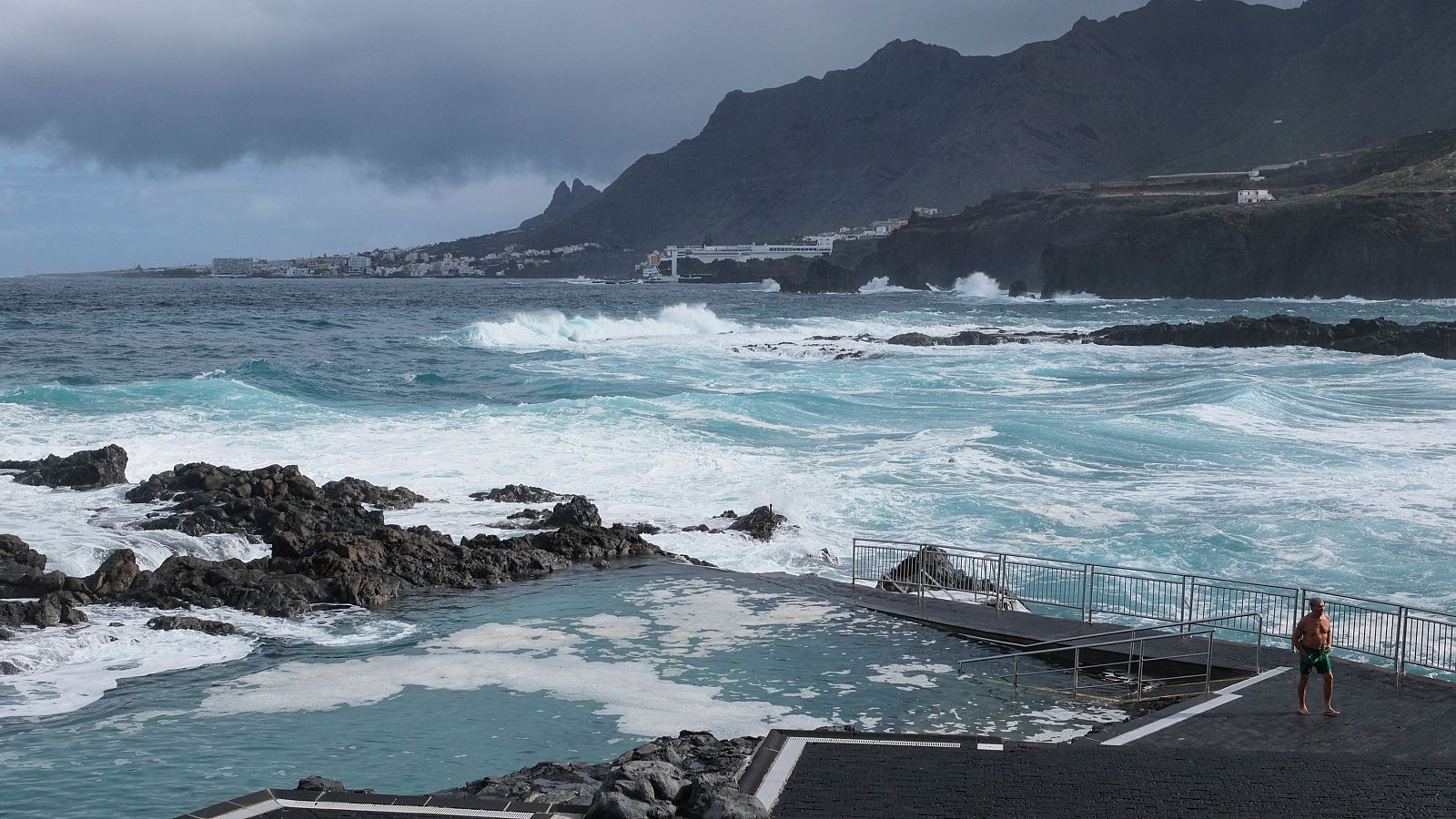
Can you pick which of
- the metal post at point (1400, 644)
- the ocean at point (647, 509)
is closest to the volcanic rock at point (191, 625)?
the ocean at point (647, 509)

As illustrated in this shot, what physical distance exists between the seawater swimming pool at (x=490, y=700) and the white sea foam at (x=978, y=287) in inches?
5104

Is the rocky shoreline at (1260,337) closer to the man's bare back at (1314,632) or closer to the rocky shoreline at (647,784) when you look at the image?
the man's bare back at (1314,632)

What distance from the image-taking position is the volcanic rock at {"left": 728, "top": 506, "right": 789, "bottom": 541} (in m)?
20.6

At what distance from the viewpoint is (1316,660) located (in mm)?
11125

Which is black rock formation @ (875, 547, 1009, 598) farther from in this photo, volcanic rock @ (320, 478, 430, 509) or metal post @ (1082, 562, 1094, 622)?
volcanic rock @ (320, 478, 430, 509)

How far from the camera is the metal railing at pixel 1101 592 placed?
14984mm

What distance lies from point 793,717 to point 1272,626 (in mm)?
7416

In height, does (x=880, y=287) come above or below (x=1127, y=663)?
above

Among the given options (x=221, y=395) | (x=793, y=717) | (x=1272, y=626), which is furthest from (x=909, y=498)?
(x=221, y=395)

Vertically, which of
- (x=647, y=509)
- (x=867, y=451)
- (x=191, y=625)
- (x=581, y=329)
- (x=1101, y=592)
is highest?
(x=581, y=329)

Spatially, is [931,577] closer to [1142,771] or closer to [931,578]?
[931,578]

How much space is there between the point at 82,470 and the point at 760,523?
1288 cm

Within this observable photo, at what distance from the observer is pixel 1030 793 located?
891 centimetres

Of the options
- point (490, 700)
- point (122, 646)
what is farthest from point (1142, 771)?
point (122, 646)
